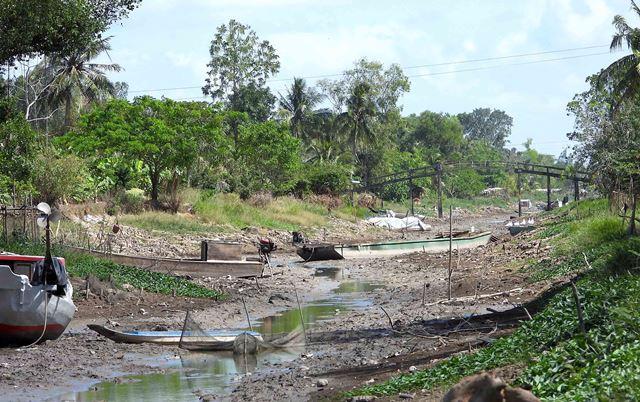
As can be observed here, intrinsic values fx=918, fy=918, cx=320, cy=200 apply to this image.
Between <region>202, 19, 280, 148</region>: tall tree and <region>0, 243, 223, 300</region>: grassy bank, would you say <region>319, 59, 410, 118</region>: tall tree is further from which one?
<region>0, 243, 223, 300</region>: grassy bank

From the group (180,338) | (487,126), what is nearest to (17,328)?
(180,338)

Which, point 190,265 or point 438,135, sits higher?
point 438,135

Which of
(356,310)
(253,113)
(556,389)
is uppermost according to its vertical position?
(253,113)

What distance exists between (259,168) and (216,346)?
44347 mm

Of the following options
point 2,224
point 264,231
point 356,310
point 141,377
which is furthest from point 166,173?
point 141,377

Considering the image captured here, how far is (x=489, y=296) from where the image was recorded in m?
22.5

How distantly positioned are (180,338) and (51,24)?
377 inches

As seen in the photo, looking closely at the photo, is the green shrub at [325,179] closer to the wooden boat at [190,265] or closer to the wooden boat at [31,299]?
the wooden boat at [190,265]

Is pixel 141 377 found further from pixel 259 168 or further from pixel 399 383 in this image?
pixel 259 168

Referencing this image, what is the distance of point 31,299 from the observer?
1728cm

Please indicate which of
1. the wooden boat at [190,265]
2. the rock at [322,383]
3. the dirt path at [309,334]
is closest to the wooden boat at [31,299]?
the dirt path at [309,334]

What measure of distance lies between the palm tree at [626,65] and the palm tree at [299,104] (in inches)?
1555

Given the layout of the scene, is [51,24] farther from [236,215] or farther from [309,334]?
[236,215]

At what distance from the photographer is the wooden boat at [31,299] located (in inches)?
673
